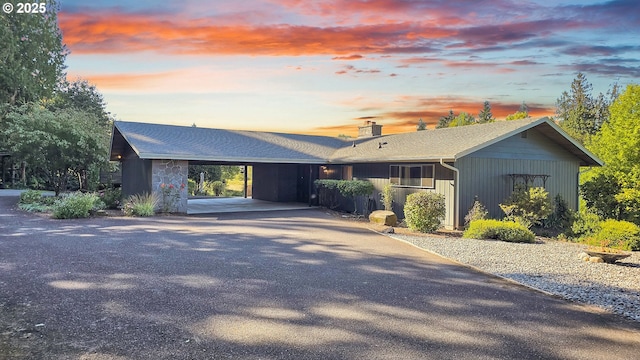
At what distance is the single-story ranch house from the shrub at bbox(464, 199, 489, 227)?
0.19m

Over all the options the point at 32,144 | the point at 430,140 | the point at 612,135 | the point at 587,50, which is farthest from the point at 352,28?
the point at 32,144

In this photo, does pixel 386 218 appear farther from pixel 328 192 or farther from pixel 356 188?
pixel 328 192

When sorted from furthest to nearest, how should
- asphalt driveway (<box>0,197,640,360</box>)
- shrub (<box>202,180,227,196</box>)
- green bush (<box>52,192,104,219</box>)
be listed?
shrub (<box>202,180,227,196</box>)
green bush (<box>52,192,104,219</box>)
asphalt driveway (<box>0,197,640,360</box>)

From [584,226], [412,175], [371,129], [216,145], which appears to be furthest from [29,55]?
[584,226]

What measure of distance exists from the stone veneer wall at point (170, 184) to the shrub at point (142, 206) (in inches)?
11.3

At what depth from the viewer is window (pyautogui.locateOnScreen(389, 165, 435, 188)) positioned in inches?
573

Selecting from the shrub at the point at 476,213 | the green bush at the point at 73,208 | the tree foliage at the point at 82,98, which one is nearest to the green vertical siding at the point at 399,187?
the shrub at the point at 476,213

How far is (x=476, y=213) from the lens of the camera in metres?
12.9

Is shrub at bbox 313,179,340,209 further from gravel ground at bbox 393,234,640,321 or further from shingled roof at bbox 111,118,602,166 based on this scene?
gravel ground at bbox 393,234,640,321

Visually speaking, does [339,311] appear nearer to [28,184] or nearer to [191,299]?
[191,299]

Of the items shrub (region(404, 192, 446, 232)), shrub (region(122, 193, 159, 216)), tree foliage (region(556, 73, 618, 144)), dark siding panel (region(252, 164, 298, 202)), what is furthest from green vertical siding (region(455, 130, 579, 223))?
tree foliage (region(556, 73, 618, 144))

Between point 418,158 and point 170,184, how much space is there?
29.5 feet

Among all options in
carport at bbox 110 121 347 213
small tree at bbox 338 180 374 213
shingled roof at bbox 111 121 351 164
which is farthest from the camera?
small tree at bbox 338 180 374 213

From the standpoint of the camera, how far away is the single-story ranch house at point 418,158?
13734 mm
